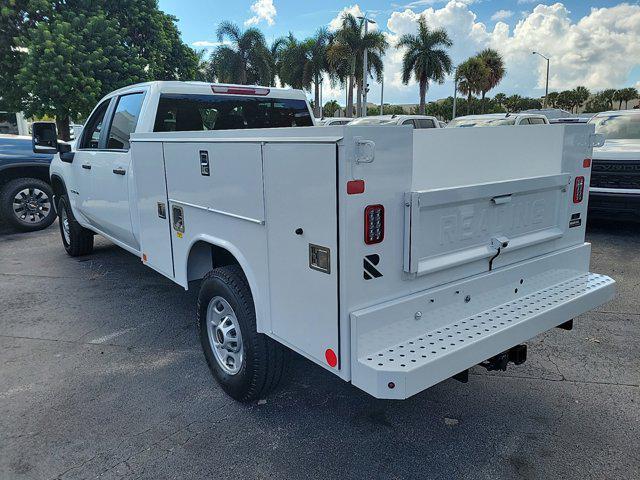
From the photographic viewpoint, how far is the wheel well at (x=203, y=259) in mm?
3652

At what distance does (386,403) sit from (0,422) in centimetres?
249

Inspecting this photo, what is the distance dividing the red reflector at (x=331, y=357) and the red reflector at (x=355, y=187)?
2.46 ft

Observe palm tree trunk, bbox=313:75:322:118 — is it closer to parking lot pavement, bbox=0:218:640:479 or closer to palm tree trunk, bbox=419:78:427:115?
palm tree trunk, bbox=419:78:427:115

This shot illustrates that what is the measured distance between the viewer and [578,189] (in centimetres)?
342

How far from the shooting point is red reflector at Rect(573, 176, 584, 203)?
3404mm

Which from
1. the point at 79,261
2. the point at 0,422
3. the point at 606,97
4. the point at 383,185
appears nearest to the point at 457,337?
the point at 383,185

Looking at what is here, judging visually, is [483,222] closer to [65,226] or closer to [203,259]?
[203,259]

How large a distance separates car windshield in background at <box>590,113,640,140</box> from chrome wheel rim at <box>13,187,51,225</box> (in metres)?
10.2

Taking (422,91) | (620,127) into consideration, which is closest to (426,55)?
(422,91)

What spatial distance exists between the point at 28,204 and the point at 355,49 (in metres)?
34.4

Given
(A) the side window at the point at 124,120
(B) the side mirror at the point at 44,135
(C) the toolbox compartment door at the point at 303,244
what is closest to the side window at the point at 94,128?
(A) the side window at the point at 124,120

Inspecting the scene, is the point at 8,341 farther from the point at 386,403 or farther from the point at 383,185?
the point at 383,185

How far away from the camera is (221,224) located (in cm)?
320

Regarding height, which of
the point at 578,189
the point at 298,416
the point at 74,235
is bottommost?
the point at 298,416
